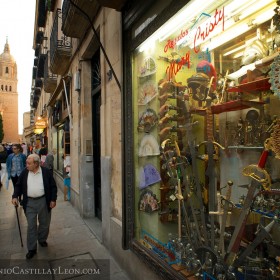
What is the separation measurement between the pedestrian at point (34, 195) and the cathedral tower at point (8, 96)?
91223 mm

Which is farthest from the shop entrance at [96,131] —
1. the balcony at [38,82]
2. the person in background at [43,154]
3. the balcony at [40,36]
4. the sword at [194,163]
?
the balcony at [38,82]

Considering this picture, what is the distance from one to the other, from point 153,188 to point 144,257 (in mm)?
853

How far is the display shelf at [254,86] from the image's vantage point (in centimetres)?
205

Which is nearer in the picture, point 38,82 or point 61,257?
point 61,257

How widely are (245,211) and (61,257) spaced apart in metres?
3.43

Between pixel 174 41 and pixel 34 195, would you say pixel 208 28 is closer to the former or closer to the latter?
pixel 174 41

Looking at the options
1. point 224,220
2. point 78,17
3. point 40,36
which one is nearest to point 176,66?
point 224,220

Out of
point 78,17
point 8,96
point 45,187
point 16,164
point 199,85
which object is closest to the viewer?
point 199,85

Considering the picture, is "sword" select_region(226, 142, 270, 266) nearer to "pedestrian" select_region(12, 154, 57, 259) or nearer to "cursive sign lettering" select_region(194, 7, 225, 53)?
"cursive sign lettering" select_region(194, 7, 225, 53)

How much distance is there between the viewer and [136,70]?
12.1 feet

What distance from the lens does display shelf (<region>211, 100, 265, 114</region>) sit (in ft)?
7.47

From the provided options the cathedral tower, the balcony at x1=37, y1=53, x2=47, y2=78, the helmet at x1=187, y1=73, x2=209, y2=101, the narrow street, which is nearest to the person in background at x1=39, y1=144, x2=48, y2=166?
the narrow street

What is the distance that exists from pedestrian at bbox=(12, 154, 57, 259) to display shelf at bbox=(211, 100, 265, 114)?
3.27m

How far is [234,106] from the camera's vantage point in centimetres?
244
